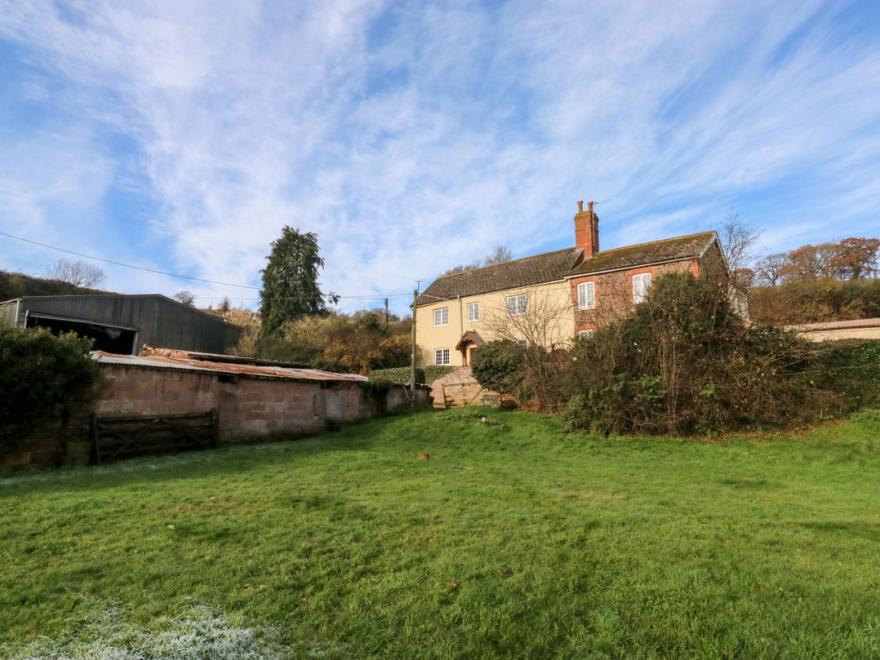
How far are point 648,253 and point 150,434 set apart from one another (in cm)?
2308

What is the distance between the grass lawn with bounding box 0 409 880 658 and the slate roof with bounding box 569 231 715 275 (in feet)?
54.3

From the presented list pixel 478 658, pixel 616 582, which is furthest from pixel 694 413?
pixel 478 658

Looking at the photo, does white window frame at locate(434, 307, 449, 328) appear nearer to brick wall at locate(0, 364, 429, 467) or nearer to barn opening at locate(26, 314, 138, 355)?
brick wall at locate(0, 364, 429, 467)

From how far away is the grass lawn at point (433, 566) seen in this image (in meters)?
2.90

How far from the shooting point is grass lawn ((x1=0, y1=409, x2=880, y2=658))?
2.90 metres

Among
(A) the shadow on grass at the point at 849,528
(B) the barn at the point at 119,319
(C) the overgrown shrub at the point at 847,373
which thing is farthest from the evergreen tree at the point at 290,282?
(A) the shadow on grass at the point at 849,528

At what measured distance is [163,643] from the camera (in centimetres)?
282

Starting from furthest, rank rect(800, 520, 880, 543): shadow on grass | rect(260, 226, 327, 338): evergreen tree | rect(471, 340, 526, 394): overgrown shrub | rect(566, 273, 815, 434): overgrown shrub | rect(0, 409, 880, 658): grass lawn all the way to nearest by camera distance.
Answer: rect(260, 226, 327, 338): evergreen tree → rect(471, 340, 526, 394): overgrown shrub → rect(566, 273, 815, 434): overgrown shrub → rect(800, 520, 880, 543): shadow on grass → rect(0, 409, 880, 658): grass lawn

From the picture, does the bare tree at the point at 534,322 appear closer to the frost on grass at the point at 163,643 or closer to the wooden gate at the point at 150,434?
the wooden gate at the point at 150,434

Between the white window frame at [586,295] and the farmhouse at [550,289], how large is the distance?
5 cm

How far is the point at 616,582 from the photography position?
3.66 meters

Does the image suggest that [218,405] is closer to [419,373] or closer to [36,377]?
[36,377]

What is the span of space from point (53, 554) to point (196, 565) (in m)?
1.47

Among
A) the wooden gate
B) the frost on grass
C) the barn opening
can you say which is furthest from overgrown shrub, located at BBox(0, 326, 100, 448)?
Result: the barn opening
